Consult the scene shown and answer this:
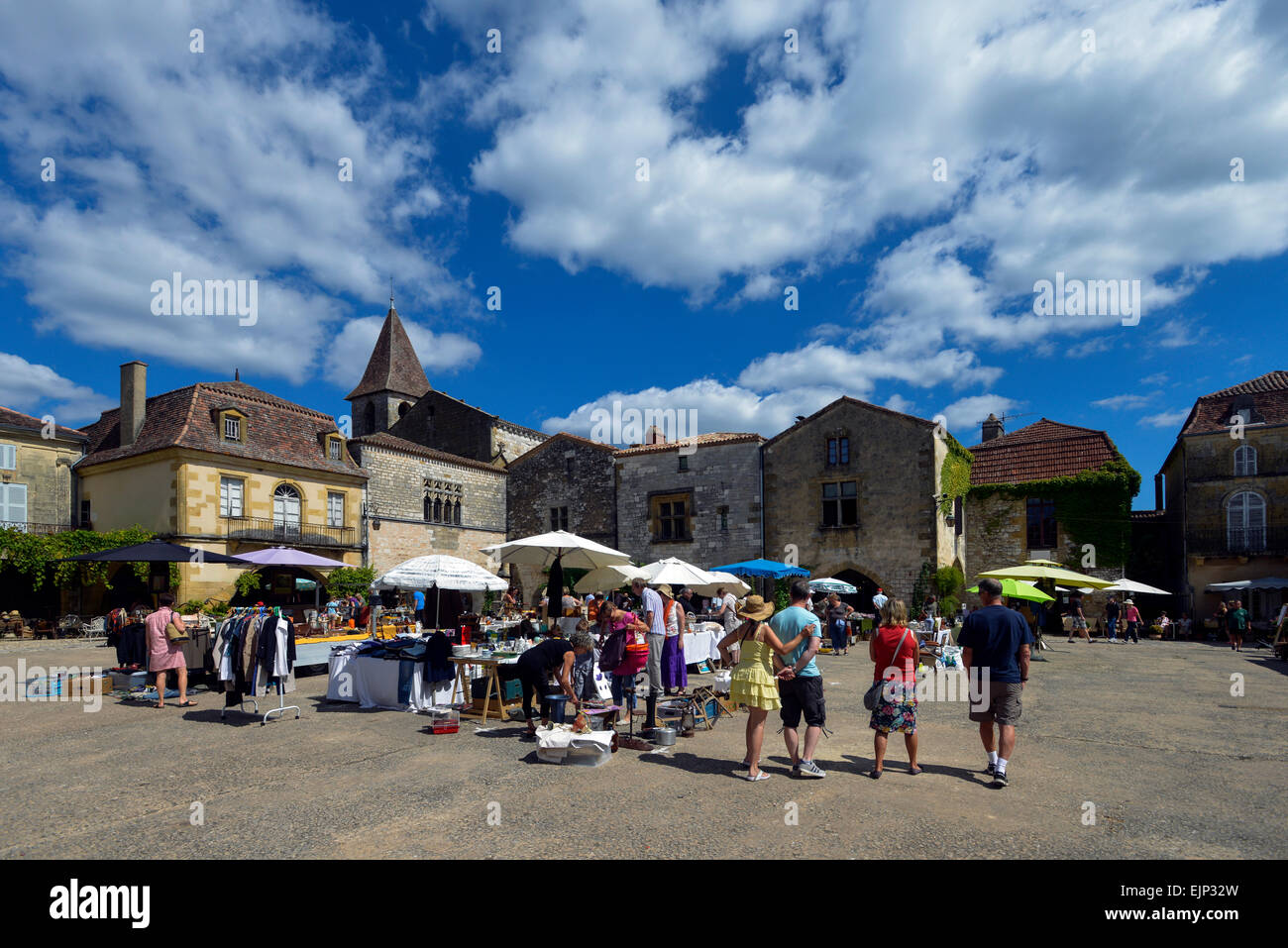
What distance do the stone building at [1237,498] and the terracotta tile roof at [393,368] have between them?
39.1 metres

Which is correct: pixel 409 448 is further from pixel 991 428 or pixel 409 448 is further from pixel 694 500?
pixel 991 428

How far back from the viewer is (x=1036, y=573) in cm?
1639

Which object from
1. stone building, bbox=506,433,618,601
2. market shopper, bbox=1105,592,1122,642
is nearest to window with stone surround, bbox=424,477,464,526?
stone building, bbox=506,433,618,601

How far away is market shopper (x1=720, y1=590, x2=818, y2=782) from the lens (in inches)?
247

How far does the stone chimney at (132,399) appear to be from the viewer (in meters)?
27.1

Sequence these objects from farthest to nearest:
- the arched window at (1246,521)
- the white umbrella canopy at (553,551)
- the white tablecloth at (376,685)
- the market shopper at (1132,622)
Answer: the arched window at (1246,521), the market shopper at (1132,622), the white umbrella canopy at (553,551), the white tablecloth at (376,685)

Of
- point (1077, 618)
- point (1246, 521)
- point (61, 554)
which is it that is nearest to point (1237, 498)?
point (1246, 521)

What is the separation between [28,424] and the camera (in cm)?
2727

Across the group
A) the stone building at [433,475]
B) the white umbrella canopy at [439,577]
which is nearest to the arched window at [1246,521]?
the white umbrella canopy at [439,577]

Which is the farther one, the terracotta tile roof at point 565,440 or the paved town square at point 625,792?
the terracotta tile roof at point 565,440

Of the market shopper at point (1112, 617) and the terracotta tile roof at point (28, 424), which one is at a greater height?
the terracotta tile roof at point (28, 424)

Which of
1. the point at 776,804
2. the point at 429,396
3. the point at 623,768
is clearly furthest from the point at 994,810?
the point at 429,396

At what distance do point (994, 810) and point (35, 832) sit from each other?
7.15m

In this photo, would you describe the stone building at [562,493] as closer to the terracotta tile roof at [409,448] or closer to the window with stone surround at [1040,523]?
the terracotta tile roof at [409,448]
